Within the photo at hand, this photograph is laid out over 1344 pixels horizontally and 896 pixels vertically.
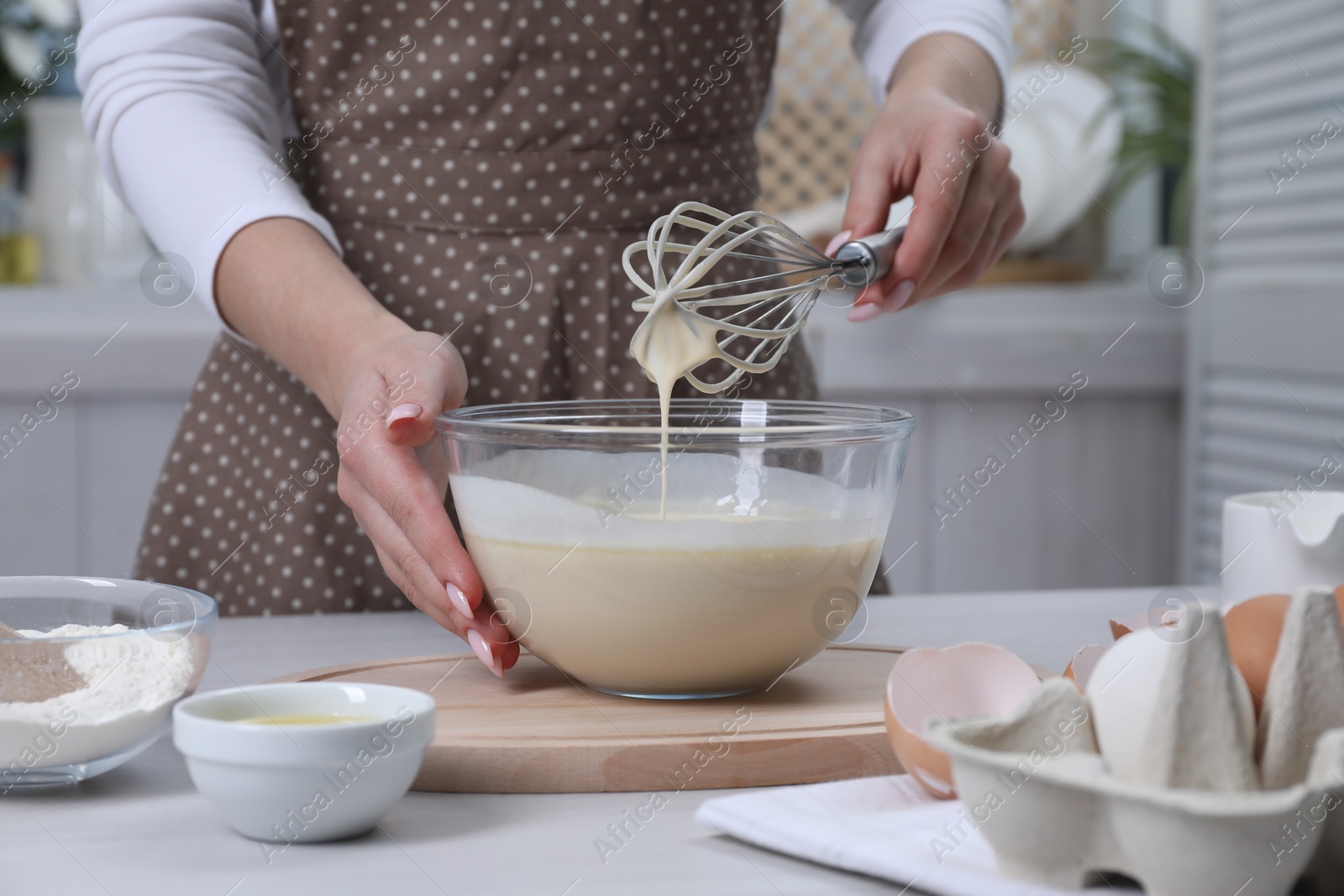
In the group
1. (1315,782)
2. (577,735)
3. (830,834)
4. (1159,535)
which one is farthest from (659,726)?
(1159,535)

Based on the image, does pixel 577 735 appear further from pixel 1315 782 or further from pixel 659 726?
pixel 1315 782

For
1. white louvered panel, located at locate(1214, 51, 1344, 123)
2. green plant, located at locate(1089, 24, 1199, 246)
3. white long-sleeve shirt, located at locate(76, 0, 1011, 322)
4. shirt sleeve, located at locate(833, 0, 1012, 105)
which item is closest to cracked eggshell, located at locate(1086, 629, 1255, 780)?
white long-sleeve shirt, located at locate(76, 0, 1011, 322)

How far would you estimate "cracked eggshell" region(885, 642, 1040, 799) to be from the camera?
0.47 metres

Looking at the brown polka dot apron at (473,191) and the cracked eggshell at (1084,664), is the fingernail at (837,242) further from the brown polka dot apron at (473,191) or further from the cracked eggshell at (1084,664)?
the cracked eggshell at (1084,664)

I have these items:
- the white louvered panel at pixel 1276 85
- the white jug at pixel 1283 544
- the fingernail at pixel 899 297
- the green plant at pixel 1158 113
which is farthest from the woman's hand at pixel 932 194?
the green plant at pixel 1158 113

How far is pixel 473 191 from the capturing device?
3.24 feet

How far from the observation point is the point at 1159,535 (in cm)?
209

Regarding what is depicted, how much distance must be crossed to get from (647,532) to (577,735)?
0.31ft

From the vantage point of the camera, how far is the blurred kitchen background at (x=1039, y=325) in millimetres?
1780

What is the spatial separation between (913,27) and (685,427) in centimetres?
48

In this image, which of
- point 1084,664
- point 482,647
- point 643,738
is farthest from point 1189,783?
point 482,647

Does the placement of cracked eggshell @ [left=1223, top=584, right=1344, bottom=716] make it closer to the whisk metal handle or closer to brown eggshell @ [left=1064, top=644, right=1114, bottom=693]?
brown eggshell @ [left=1064, top=644, right=1114, bottom=693]

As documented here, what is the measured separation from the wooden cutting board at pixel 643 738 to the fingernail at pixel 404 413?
131 mm

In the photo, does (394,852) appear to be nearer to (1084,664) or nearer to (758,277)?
(1084,664)
